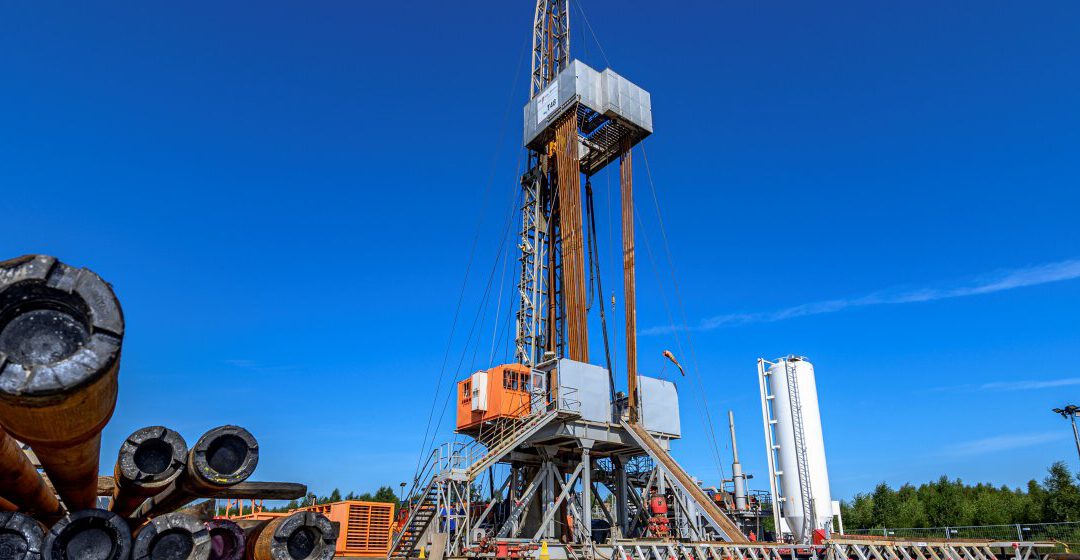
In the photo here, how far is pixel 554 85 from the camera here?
3244 cm

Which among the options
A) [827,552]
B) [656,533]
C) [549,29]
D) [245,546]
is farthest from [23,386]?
[549,29]

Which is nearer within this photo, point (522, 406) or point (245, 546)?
point (245, 546)

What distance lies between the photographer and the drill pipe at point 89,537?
434 centimetres

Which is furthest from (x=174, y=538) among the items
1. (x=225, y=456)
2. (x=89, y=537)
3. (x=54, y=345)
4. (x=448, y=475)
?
(x=448, y=475)

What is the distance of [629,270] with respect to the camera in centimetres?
2989

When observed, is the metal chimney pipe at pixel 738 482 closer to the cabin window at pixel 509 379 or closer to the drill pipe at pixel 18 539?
the cabin window at pixel 509 379

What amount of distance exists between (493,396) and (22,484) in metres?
23.3

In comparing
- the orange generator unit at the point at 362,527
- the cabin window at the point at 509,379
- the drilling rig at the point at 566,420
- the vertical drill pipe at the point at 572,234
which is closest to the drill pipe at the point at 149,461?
the drilling rig at the point at 566,420

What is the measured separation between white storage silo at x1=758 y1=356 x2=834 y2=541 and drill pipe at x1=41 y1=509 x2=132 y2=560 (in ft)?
63.0

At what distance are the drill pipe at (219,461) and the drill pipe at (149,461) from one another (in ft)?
0.35

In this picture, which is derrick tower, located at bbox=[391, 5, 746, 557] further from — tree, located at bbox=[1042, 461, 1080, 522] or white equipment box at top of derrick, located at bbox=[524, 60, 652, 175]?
tree, located at bbox=[1042, 461, 1080, 522]

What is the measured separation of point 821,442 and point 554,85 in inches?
796

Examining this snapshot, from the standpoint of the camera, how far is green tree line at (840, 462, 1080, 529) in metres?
41.8

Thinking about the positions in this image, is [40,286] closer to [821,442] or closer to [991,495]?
[821,442]
